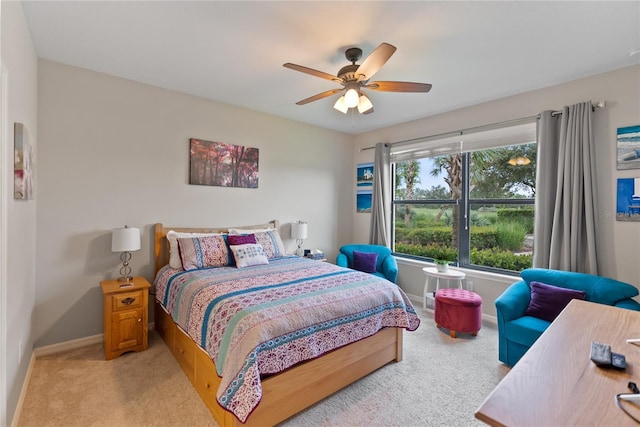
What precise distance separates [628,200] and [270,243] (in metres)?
3.63

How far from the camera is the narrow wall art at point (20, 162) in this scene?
72.1 inches

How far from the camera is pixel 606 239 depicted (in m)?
2.78

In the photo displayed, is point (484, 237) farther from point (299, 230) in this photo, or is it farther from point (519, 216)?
point (299, 230)

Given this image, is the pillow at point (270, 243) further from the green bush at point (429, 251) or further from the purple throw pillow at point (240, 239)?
the green bush at point (429, 251)

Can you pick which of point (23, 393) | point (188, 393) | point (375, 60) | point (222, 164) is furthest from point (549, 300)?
point (23, 393)

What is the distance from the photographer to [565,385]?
901 millimetres

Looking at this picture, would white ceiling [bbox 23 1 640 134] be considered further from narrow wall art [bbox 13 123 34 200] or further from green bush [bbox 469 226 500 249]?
green bush [bbox 469 226 500 249]

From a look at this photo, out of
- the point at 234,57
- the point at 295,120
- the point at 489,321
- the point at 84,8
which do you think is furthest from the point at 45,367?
the point at 489,321

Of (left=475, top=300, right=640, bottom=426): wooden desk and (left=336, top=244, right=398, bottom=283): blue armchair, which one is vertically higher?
(left=475, top=300, right=640, bottom=426): wooden desk

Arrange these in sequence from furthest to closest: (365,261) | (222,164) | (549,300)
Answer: (365,261) < (222,164) < (549,300)

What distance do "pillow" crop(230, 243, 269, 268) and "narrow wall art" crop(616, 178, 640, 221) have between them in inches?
138

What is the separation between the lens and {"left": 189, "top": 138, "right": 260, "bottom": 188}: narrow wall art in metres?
3.53

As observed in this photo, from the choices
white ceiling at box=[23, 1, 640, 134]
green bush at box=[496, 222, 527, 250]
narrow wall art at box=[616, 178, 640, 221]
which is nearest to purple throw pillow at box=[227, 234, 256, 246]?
white ceiling at box=[23, 1, 640, 134]

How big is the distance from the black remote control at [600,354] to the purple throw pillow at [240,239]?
2959 millimetres
